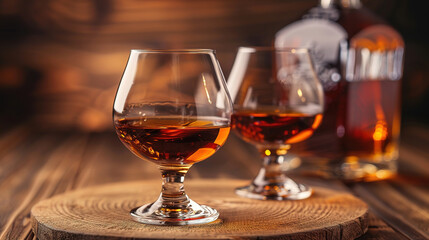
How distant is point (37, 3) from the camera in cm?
240

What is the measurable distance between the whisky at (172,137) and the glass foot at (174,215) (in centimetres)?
7

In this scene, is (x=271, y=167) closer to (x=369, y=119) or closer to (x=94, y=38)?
(x=369, y=119)

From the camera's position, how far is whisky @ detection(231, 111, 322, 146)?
44.5 inches

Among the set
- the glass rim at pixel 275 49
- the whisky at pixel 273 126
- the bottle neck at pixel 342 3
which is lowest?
the whisky at pixel 273 126

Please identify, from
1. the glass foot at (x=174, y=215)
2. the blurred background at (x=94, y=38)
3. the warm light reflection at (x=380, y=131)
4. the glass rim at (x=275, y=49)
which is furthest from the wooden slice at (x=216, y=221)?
the blurred background at (x=94, y=38)

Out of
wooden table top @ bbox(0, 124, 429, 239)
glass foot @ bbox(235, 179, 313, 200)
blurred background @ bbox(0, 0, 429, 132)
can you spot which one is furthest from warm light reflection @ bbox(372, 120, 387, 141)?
blurred background @ bbox(0, 0, 429, 132)

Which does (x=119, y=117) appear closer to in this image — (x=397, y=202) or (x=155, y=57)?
(x=155, y=57)

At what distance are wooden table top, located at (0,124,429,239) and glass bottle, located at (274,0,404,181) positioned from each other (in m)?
0.10

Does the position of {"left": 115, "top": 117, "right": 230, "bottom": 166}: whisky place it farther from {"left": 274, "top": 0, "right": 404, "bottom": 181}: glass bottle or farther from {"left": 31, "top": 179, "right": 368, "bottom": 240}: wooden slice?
{"left": 274, "top": 0, "right": 404, "bottom": 181}: glass bottle

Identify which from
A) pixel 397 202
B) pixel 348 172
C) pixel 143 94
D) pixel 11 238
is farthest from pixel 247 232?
pixel 348 172

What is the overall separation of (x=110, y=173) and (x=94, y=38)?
101 centimetres

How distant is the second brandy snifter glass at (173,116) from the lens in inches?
35.1

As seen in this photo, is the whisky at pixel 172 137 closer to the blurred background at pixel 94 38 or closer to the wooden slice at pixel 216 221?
the wooden slice at pixel 216 221

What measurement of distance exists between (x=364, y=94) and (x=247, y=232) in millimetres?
767
